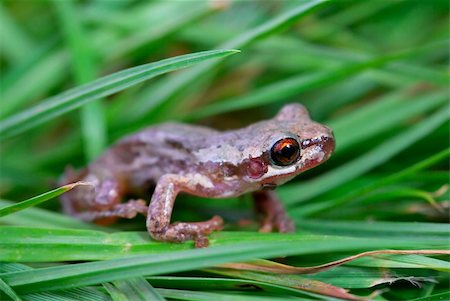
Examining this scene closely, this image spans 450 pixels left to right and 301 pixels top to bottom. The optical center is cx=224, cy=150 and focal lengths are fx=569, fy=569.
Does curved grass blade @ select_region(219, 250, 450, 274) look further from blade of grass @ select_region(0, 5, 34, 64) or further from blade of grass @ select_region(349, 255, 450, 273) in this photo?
blade of grass @ select_region(0, 5, 34, 64)

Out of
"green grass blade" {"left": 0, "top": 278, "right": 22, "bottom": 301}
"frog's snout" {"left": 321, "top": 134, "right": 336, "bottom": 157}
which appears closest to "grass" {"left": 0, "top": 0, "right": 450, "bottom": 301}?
"green grass blade" {"left": 0, "top": 278, "right": 22, "bottom": 301}

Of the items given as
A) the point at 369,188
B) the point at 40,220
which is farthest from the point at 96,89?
the point at 369,188

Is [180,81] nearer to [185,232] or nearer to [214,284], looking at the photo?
[185,232]

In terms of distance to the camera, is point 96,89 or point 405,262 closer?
point 405,262

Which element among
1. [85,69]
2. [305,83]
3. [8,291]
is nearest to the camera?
[8,291]

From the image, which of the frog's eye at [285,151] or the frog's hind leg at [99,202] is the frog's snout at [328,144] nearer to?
the frog's eye at [285,151]
